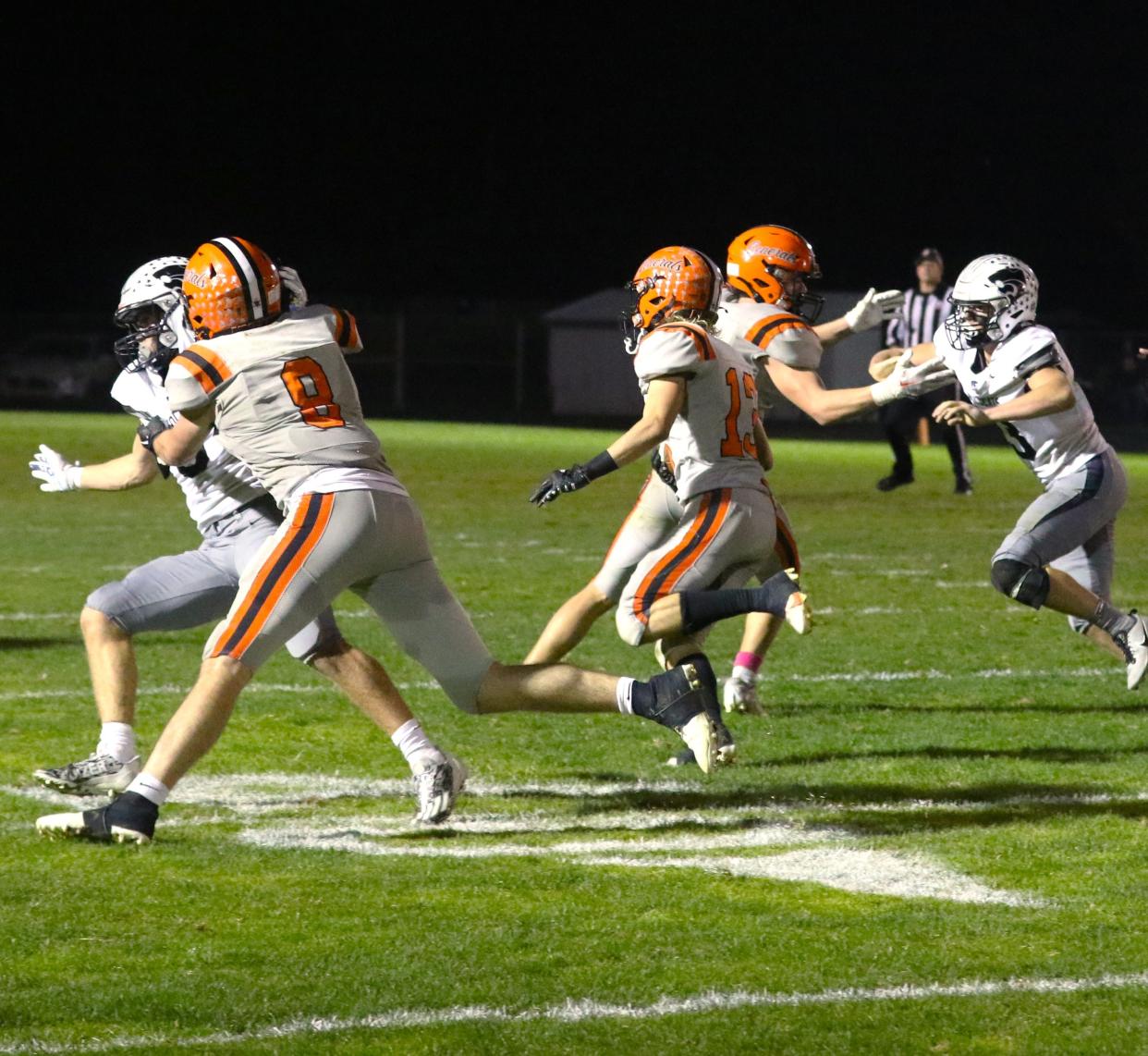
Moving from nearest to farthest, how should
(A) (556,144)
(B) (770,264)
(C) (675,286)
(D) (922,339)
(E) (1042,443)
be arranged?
1. (C) (675,286)
2. (B) (770,264)
3. (E) (1042,443)
4. (D) (922,339)
5. (A) (556,144)

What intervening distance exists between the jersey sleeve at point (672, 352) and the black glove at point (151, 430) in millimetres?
1333

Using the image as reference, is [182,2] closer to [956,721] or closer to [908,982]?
[956,721]

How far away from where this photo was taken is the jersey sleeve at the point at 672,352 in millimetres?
5844

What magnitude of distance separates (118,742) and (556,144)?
42.4 m

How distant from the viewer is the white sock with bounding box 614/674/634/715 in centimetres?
542

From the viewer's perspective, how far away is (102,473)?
583cm

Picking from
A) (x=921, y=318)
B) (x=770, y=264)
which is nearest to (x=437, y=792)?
(x=770, y=264)

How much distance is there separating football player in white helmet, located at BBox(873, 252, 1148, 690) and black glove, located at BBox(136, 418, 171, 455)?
2485 millimetres

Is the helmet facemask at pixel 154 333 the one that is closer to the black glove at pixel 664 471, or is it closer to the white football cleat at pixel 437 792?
the white football cleat at pixel 437 792

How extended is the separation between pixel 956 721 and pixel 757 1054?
3.64 metres

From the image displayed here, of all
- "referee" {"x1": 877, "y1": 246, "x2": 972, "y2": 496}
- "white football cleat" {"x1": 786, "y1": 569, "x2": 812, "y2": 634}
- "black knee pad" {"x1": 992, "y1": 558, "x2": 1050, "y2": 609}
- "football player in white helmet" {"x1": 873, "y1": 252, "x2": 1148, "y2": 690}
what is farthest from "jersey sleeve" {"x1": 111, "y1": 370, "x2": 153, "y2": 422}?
"referee" {"x1": 877, "y1": 246, "x2": 972, "y2": 496}

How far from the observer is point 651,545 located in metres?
6.73

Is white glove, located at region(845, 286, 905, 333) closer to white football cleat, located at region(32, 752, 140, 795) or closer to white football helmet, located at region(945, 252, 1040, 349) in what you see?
white football helmet, located at region(945, 252, 1040, 349)

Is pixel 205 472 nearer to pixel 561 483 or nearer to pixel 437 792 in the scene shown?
pixel 561 483
